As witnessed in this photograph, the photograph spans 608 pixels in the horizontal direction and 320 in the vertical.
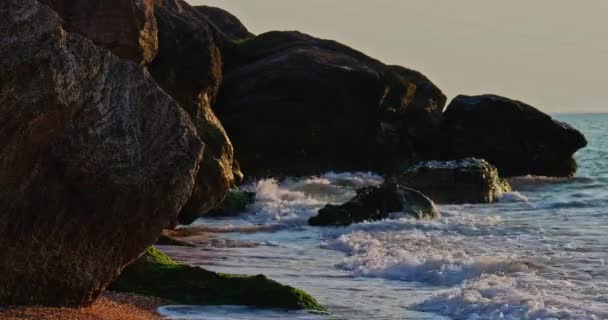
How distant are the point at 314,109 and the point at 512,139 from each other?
805 cm

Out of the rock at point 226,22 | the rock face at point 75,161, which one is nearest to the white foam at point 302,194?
the rock at point 226,22

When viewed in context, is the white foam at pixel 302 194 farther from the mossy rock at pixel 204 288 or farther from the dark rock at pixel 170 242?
the mossy rock at pixel 204 288

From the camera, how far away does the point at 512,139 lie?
131 ft

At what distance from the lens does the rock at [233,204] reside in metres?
23.1

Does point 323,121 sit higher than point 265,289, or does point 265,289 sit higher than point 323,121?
point 323,121

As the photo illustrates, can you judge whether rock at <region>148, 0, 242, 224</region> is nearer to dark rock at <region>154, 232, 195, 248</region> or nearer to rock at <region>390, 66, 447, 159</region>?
dark rock at <region>154, 232, 195, 248</region>

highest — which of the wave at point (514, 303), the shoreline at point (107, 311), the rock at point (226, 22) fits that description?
the rock at point (226, 22)

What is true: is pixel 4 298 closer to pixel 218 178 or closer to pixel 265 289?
pixel 265 289

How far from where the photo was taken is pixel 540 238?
17641mm

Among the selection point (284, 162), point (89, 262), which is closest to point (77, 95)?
point (89, 262)

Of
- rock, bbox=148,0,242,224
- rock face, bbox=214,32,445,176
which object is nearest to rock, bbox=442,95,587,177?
rock face, bbox=214,32,445,176

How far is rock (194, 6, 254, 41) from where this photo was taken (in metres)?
47.9

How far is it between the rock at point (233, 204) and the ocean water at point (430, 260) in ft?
0.93

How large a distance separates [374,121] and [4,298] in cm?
3213
